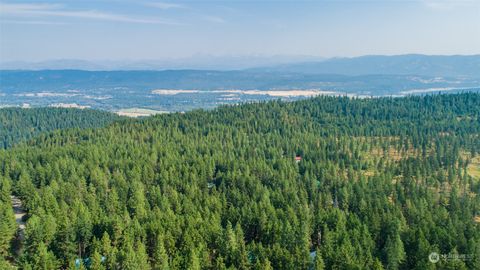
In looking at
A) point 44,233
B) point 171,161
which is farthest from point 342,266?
point 171,161

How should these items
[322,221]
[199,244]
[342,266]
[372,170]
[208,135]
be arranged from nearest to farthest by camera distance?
1. [342,266]
2. [199,244]
3. [322,221]
4. [372,170]
5. [208,135]

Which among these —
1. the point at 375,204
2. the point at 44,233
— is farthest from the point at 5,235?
the point at 375,204

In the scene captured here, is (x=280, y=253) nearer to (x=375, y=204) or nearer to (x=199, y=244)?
(x=199, y=244)

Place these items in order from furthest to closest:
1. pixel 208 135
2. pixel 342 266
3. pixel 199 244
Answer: pixel 208 135 < pixel 199 244 < pixel 342 266

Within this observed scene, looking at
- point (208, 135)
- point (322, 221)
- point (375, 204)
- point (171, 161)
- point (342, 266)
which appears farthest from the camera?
point (208, 135)

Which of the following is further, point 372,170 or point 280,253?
point 372,170

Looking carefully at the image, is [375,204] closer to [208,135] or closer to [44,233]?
[44,233]
